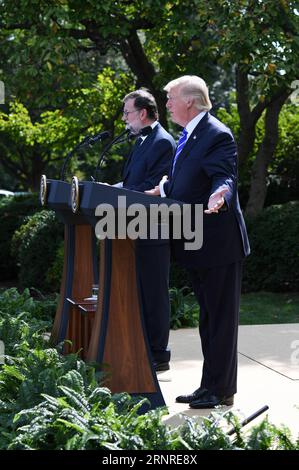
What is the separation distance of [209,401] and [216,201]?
1.30 metres

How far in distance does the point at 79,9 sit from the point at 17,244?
15.0 ft

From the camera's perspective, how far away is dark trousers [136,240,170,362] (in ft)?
20.7

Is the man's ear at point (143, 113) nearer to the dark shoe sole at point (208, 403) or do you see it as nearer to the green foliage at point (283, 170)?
the dark shoe sole at point (208, 403)

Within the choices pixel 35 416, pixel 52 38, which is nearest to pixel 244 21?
pixel 52 38

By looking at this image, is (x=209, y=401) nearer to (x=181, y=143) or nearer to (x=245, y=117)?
(x=181, y=143)

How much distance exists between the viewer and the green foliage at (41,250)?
13414 mm

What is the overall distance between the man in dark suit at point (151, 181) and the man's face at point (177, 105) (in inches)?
40.0

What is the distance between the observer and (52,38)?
1136 cm

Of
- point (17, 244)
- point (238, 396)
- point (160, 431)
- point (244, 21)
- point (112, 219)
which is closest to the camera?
point (160, 431)

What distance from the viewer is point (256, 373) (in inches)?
241

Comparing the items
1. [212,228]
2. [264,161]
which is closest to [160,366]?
[212,228]

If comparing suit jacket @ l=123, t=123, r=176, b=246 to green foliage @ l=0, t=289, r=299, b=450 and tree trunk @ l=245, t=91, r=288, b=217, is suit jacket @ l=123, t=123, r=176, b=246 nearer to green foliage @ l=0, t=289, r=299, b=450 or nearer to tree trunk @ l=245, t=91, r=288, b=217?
green foliage @ l=0, t=289, r=299, b=450

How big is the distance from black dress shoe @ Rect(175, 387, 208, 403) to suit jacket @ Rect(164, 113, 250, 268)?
790 mm
